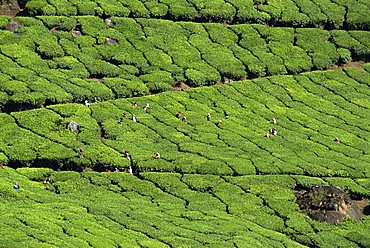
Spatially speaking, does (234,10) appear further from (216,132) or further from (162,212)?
(162,212)

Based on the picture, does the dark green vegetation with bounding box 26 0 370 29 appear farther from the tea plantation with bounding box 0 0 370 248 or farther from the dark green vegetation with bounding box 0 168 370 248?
the dark green vegetation with bounding box 0 168 370 248

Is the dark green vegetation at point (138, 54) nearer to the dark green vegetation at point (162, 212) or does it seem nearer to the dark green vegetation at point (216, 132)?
the dark green vegetation at point (216, 132)

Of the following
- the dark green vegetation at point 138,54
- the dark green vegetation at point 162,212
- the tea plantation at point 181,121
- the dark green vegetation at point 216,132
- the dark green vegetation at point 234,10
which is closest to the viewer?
the dark green vegetation at point 162,212

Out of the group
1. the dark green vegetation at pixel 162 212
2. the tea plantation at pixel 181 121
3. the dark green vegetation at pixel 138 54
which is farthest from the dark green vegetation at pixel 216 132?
the dark green vegetation at pixel 138 54

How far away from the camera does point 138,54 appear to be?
92.2 m

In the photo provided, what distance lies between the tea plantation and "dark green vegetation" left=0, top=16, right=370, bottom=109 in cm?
17

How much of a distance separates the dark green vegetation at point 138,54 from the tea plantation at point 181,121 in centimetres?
17

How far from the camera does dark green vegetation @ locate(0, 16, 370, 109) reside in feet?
276

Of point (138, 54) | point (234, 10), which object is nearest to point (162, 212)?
point (138, 54)

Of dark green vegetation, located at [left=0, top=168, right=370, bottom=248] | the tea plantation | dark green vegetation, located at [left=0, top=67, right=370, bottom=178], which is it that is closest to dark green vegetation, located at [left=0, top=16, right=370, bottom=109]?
the tea plantation

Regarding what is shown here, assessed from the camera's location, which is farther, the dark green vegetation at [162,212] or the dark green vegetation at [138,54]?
the dark green vegetation at [138,54]

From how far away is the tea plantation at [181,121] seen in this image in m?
61.7

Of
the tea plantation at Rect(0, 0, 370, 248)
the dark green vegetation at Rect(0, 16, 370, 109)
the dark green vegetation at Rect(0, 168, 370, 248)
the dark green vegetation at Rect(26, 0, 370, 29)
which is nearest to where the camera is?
the dark green vegetation at Rect(0, 168, 370, 248)

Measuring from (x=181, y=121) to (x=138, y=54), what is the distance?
42.9ft
